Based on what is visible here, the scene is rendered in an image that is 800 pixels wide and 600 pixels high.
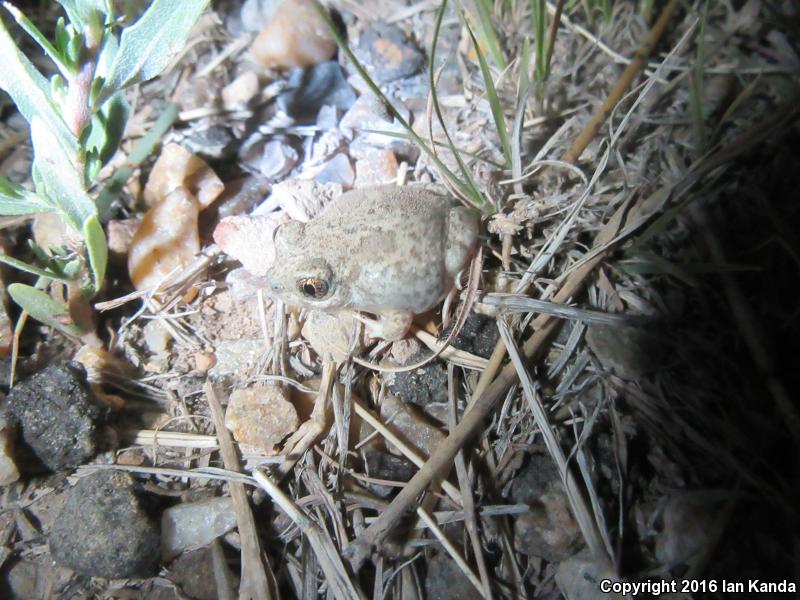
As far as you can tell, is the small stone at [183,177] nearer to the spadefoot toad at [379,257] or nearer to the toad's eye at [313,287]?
the spadefoot toad at [379,257]

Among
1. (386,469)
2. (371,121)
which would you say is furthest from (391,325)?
(371,121)

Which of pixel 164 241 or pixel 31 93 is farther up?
pixel 31 93

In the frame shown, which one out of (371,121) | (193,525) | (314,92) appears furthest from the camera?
(314,92)

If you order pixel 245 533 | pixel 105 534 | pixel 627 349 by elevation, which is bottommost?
pixel 627 349

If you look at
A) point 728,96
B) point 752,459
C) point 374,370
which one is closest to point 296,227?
point 374,370

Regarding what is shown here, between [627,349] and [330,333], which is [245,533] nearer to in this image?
[330,333]

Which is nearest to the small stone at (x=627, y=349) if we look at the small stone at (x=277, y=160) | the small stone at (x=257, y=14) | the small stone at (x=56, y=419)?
the small stone at (x=277, y=160)
